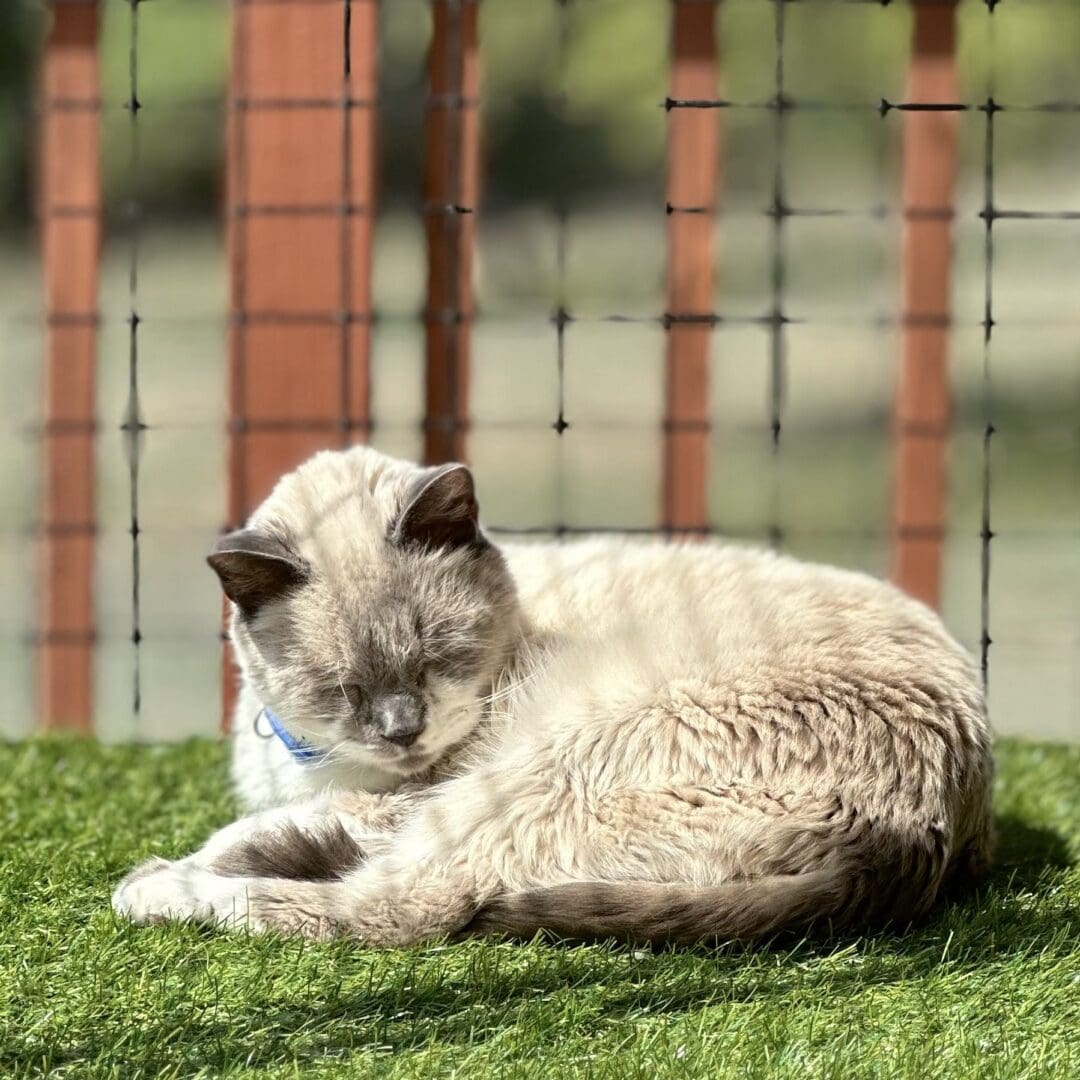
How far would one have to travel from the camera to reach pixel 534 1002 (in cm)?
233

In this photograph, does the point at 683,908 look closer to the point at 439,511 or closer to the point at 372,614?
the point at 372,614

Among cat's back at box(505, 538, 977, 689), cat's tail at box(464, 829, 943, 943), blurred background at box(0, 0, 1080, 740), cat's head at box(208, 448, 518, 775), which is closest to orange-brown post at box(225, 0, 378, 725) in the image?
cat's back at box(505, 538, 977, 689)

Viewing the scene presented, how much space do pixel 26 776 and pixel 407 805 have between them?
140cm

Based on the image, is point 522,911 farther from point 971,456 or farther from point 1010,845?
point 971,456

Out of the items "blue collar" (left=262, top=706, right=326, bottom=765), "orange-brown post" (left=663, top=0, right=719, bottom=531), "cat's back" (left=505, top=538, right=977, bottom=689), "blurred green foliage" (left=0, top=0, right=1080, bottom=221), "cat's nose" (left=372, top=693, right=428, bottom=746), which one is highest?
"blurred green foliage" (left=0, top=0, right=1080, bottom=221)

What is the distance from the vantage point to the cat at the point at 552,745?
2584mm

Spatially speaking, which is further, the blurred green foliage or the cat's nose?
the blurred green foliage

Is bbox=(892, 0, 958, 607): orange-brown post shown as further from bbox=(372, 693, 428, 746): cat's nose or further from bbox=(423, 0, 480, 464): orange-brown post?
bbox=(372, 693, 428, 746): cat's nose

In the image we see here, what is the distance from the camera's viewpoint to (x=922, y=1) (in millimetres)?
4332

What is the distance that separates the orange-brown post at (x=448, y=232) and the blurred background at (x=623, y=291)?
2.46m

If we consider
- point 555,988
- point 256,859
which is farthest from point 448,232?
point 555,988

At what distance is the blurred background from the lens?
8914 millimetres

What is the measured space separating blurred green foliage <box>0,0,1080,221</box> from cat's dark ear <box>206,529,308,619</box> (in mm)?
4143

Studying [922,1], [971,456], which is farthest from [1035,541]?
[922,1]
